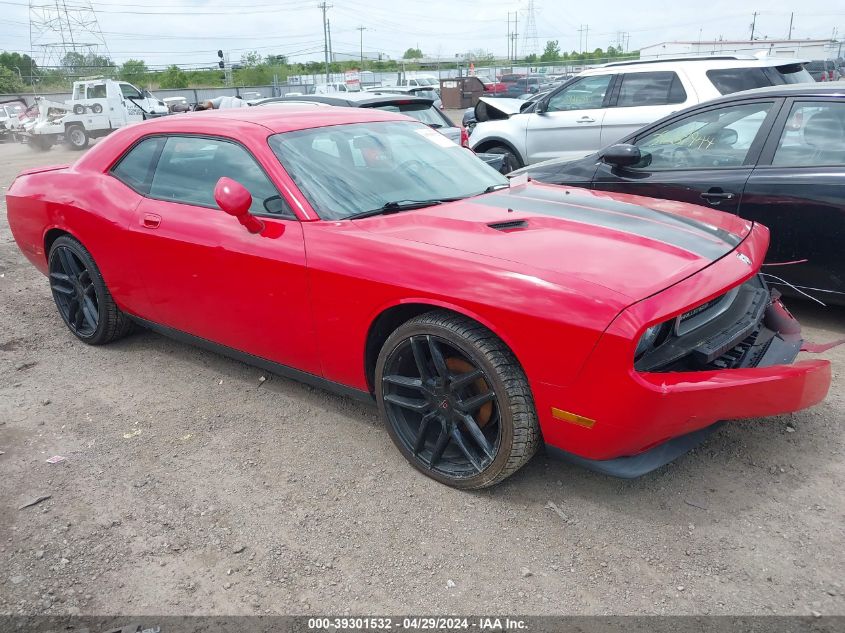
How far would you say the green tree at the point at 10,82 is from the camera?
135ft

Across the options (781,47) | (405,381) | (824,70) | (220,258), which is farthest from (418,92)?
(781,47)

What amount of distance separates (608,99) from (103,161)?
600 cm

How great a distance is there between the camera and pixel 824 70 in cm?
1510

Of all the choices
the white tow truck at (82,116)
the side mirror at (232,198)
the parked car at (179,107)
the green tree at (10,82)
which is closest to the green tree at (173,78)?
the green tree at (10,82)

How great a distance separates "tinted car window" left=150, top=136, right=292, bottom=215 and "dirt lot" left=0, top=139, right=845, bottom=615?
1.14 metres

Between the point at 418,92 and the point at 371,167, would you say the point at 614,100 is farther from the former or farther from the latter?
the point at 418,92

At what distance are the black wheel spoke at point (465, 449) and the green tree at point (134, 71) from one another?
56.2m

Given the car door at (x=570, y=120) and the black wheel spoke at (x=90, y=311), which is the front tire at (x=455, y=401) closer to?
the black wheel spoke at (x=90, y=311)

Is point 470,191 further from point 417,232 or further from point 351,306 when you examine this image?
point 351,306

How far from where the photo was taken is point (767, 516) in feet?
8.64

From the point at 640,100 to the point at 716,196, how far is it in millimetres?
3976

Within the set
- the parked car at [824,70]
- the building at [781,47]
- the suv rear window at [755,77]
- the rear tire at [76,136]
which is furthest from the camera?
the building at [781,47]

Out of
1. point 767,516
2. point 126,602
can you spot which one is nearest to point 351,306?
point 126,602

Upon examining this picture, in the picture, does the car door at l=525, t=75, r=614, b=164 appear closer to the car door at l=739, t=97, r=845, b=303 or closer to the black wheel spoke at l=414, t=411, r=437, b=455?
the car door at l=739, t=97, r=845, b=303
